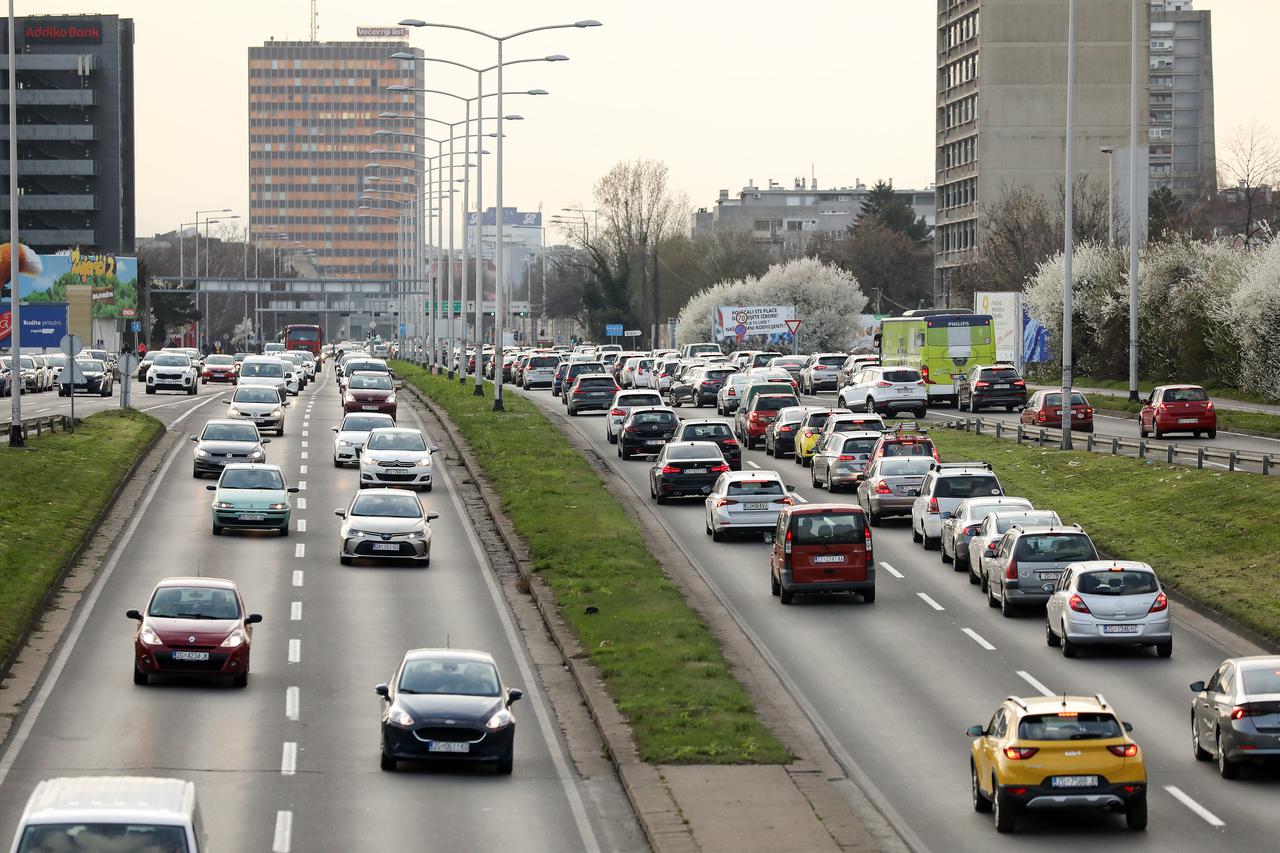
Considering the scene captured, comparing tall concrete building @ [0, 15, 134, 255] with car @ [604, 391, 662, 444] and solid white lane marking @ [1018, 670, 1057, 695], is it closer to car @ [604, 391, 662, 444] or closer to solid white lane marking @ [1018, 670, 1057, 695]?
car @ [604, 391, 662, 444]

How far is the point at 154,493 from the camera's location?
48.9 metres

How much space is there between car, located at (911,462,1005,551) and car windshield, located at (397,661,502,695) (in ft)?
63.4

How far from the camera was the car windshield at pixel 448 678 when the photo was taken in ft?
73.8

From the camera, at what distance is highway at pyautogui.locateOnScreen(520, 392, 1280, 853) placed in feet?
66.5

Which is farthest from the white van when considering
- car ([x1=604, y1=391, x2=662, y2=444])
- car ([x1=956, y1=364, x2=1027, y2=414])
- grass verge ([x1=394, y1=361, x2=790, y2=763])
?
car ([x1=956, y1=364, x2=1027, y2=414])

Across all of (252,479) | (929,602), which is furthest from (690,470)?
(929,602)

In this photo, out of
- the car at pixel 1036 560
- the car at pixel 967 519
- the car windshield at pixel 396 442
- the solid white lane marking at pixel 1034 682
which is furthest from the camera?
the car windshield at pixel 396 442

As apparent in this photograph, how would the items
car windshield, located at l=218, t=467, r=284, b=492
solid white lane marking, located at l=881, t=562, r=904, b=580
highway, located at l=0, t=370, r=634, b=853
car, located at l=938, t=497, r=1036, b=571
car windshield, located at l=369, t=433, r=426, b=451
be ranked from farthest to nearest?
car windshield, located at l=369, t=433, r=426, b=451
car windshield, located at l=218, t=467, r=284, b=492
solid white lane marking, located at l=881, t=562, r=904, b=580
car, located at l=938, t=497, r=1036, b=571
highway, located at l=0, t=370, r=634, b=853

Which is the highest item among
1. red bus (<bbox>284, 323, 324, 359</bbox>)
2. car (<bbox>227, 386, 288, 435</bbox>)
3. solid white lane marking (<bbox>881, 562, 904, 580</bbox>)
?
red bus (<bbox>284, 323, 324, 359</bbox>)

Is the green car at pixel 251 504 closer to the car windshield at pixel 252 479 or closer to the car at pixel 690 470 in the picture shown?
the car windshield at pixel 252 479

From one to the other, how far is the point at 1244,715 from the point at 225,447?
34.1 metres

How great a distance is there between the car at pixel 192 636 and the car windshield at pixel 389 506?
38.4 feet

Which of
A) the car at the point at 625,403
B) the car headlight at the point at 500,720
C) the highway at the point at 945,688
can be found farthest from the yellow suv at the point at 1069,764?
the car at the point at 625,403

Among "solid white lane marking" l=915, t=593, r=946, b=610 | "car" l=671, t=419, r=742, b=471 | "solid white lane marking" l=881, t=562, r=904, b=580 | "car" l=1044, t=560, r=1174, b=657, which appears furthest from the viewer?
"car" l=671, t=419, r=742, b=471
